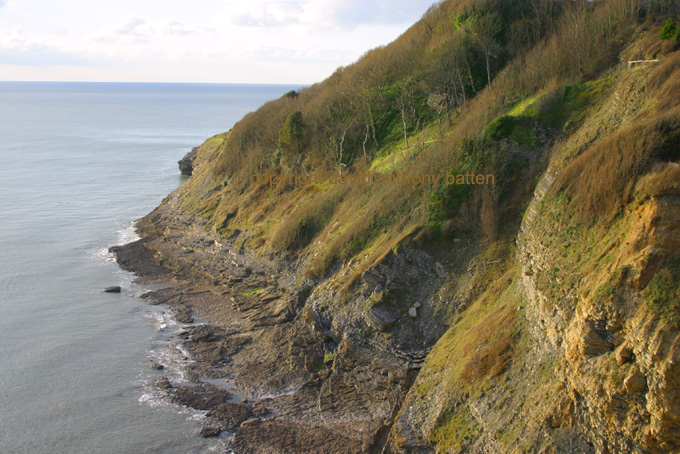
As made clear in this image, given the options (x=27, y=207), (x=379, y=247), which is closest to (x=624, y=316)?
(x=379, y=247)

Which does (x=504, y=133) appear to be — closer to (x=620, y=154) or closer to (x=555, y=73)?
(x=555, y=73)

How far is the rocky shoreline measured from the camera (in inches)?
965

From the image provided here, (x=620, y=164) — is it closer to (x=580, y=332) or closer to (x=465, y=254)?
(x=580, y=332)

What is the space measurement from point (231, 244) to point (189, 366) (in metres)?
16.4

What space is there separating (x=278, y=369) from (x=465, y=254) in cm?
1189

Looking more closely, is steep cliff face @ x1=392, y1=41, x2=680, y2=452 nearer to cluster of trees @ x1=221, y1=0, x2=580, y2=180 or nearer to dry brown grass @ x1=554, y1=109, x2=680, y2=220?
dry brown grass @ x1=554, y1=109, x2=680, y2=220

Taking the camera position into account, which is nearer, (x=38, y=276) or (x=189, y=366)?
(x=189, y=366)

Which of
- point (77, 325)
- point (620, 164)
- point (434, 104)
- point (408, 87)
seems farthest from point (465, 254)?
point (77, 325)

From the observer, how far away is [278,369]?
29531 mm

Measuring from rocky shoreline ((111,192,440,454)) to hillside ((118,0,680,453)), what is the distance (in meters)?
0.13

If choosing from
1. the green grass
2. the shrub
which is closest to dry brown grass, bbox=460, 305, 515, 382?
the green grass

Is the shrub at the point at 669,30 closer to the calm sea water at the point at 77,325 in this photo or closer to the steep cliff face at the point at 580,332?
the steep cliff face at the point at 580,332

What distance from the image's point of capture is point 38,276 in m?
44.4

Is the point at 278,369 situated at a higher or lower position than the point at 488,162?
lower
